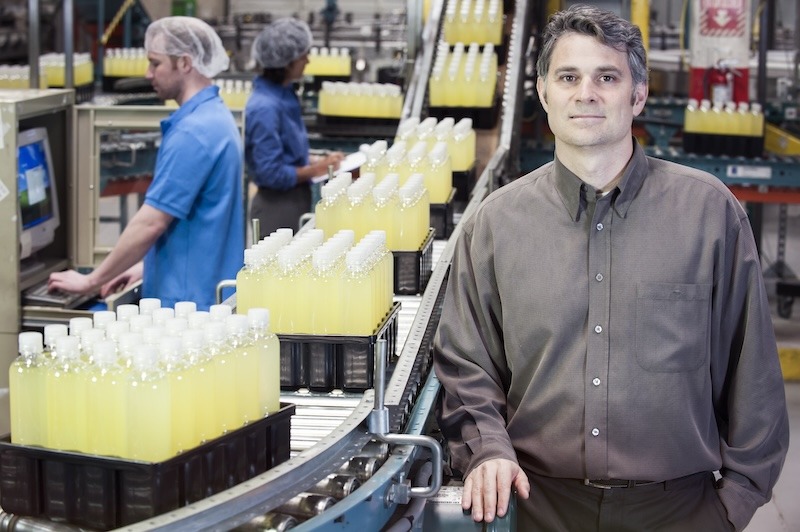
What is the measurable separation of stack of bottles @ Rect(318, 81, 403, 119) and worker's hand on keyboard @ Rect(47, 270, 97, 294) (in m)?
3.21

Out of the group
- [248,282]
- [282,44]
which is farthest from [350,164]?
[248,282]

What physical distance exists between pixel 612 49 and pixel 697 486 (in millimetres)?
951

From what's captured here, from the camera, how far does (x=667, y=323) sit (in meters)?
2.48

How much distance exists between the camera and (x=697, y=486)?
256cm

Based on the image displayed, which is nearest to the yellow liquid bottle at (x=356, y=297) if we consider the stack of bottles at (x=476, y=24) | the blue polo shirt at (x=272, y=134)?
the blue polo shirt at (x=272, y=134)

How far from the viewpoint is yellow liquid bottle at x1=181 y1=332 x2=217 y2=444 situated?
Answer: 2.07m

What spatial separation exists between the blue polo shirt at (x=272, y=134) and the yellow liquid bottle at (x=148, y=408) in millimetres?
4060

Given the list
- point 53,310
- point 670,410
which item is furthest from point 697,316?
point 53,310

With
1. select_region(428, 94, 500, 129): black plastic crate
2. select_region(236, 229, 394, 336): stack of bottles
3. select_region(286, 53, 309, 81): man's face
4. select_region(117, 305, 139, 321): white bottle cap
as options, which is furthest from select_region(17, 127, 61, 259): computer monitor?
select_region(117, 305, 139, 321): white bottle cap

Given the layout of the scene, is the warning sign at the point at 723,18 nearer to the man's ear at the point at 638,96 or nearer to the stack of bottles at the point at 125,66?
the stack of bottles at the point at 125,66

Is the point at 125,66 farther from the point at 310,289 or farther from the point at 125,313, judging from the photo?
the point at 125,313

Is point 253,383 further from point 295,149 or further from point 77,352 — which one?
point 295,149

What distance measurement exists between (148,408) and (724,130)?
613 centimetres

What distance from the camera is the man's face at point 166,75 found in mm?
4469
